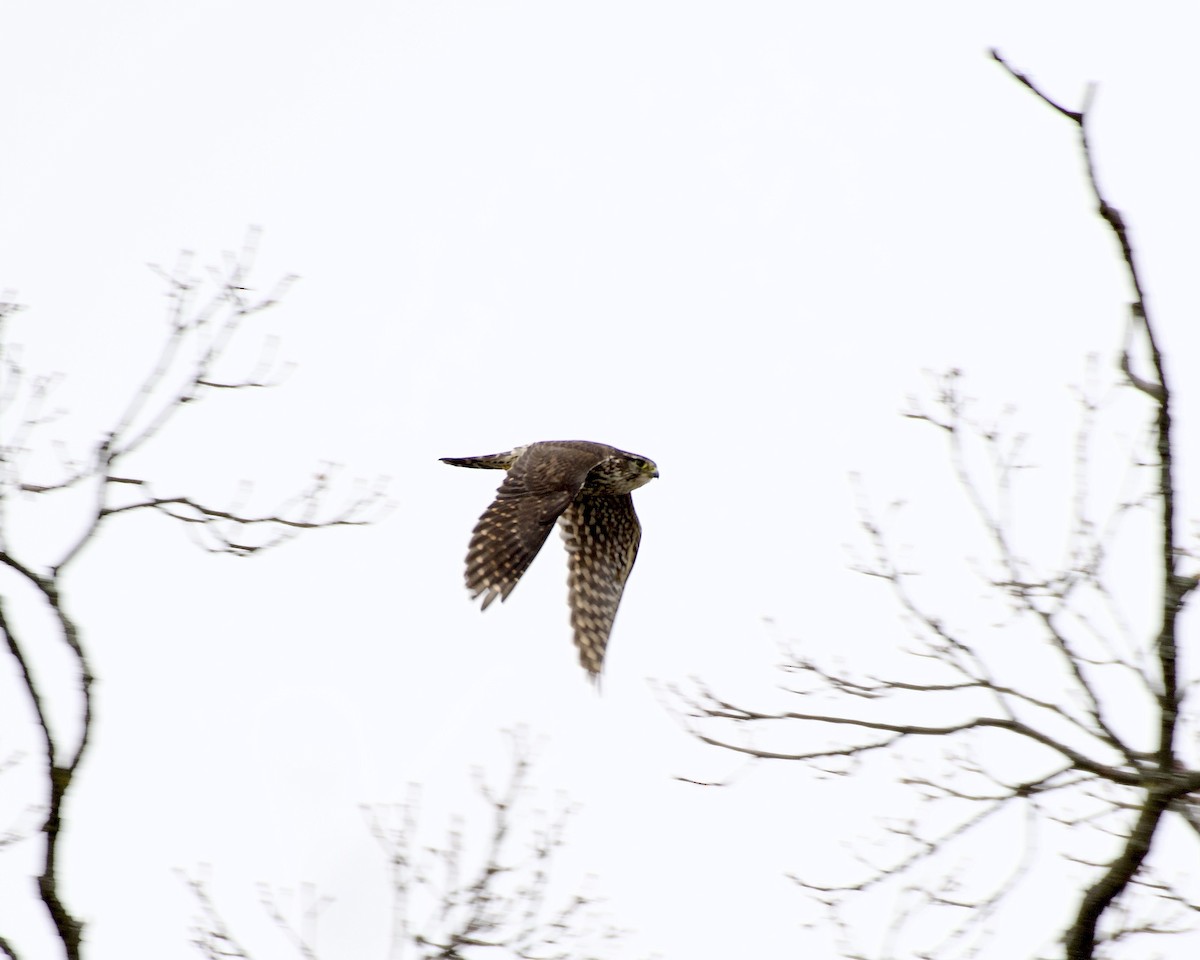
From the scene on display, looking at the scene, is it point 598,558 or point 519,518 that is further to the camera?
point 598,558

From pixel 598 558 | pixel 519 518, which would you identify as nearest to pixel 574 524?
pixel 598 558

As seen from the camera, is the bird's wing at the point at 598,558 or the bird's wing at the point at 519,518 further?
the bird's wing at the point at 598,558

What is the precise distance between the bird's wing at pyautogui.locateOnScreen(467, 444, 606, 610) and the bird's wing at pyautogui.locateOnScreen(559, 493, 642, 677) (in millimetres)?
562

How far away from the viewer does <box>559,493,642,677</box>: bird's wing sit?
9.78m

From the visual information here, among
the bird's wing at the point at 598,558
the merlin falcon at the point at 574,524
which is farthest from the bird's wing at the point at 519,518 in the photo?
the bird's wing at the point at 598,558

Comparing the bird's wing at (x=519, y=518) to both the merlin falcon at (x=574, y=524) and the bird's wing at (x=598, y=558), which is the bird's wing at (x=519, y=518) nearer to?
the merlin falcon at (x=574, y=524)

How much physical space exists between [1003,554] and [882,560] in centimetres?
50

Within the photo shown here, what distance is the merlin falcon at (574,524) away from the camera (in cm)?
848

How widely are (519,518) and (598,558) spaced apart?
1.60m

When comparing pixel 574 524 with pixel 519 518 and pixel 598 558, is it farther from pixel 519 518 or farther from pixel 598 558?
pixel 519 518

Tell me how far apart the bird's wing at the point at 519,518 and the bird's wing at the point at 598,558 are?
0.56 meters

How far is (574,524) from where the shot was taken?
10305 millimetres

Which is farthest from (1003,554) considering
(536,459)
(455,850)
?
(536,459)

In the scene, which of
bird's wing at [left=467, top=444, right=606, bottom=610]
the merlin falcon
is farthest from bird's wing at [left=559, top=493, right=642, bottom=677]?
bird's wing at [left=467, top=444, right=606, bottom=610]
